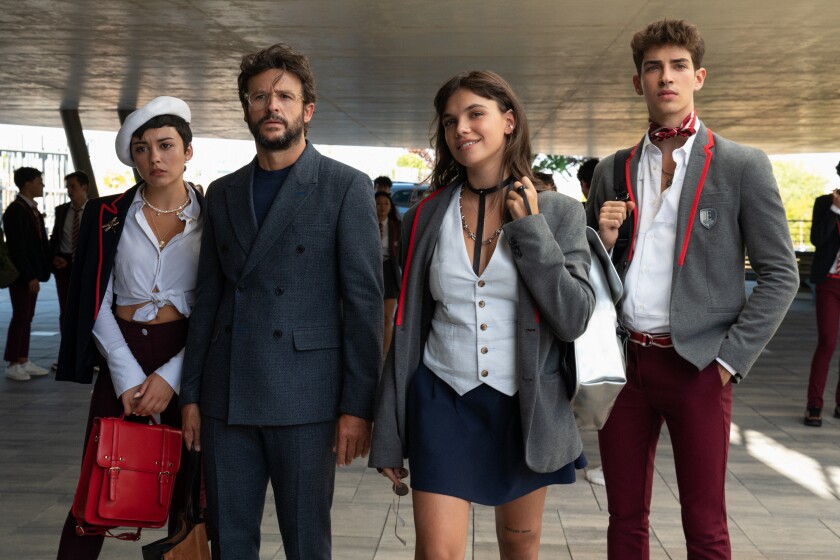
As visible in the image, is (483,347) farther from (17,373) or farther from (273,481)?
(17,373)

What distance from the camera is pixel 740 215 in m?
2.88

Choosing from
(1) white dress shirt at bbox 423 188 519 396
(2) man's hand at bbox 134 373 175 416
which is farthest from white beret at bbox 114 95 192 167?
(1) white dress shirt at bbox 423 188 519 396

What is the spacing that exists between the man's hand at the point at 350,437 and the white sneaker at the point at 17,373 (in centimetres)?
695

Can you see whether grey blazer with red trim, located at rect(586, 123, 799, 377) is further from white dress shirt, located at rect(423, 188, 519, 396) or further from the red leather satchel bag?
the red leather satchel bag

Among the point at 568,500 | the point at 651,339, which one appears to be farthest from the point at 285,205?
the point at 568,500

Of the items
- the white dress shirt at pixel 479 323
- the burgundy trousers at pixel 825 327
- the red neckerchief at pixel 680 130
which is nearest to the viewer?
the white dress shirt at pixel 479 323

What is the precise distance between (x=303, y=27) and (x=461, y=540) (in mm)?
7949

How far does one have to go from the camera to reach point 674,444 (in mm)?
2998

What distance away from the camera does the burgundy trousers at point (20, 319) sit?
29.3ft

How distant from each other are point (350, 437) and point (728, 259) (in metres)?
1.27

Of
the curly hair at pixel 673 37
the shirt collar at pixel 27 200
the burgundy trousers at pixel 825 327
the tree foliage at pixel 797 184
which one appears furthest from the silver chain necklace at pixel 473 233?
the tree foliage at pixel 797 184

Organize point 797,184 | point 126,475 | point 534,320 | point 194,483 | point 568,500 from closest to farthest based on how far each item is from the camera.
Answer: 1. point 534,320
2. point 194,483
3. point 126,475
4. point 568,500
5. point 797,184

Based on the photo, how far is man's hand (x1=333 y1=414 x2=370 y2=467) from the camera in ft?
9.27

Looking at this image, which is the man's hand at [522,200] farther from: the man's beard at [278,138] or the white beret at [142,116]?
the white beret at [142,116]
